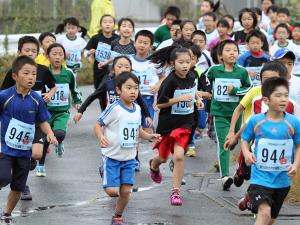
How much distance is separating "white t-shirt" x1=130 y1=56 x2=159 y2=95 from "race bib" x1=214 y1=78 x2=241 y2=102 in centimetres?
134

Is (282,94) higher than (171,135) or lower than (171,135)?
higher

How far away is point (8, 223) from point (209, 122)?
20.7 feet

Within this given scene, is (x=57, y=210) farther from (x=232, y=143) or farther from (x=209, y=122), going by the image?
(x=209, y=122)

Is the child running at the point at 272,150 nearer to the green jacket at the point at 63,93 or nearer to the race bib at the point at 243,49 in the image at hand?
the green jacket at the point at 63,93

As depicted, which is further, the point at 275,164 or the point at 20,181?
the point at 20,181

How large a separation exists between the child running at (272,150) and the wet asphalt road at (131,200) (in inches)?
53.7

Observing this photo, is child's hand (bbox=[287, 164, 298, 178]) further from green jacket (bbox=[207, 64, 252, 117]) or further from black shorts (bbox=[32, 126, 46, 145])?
green jacket (bbox=[207, 64, 252, 117])

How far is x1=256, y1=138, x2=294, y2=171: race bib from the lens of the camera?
9.48 meters

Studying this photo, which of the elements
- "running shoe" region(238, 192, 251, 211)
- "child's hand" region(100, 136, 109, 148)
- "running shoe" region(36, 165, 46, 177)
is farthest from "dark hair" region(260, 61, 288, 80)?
"running shoe" region(36, 165, 46, 177)

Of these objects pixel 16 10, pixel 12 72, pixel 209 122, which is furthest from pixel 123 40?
pixel 16 10

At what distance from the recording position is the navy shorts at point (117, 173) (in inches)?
420

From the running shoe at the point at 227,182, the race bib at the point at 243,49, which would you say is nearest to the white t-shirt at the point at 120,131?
the running shoe at the point at 227,182

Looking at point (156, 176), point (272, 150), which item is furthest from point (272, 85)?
point (156, 176)

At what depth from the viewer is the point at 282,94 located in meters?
9.45
